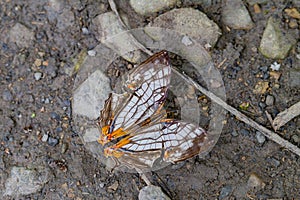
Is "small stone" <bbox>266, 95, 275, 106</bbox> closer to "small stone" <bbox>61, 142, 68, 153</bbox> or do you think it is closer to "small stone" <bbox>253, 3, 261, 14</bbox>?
"small stone" <bbox>253, 3, 261, 14</bbox>

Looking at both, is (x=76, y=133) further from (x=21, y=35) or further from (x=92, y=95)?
(x=21, y=35)

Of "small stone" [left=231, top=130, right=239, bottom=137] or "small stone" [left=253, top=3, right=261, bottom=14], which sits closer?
"small stone" [left=231, top=130, right=239, bottom=137]

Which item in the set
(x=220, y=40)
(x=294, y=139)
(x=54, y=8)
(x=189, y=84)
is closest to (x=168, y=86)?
(x=189, y=84)

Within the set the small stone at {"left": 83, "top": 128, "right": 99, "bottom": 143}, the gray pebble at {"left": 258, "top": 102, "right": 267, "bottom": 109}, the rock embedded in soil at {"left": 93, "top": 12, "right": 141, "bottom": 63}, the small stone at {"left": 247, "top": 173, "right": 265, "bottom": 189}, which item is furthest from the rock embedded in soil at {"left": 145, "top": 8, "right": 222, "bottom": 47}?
the small stone at {"left": 247, "top": 173, "right": 265, "bottom": 189}

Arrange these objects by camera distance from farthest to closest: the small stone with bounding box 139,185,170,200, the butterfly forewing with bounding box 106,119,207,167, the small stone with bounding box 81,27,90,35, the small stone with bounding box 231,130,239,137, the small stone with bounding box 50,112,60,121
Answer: the small stone with bounding box 81,27,90,35
the small stone with bounding box 50,112,60,121
the small stone with bounding box 231,130,239,137
the small stone with bounding box 139,185,170,200
the butterfly forewing with bounding box 106,119,207,167

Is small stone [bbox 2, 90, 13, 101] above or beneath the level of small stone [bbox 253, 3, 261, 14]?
beneath

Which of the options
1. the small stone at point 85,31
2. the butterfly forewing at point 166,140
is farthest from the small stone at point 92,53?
the butterfly forewing at point 166,140

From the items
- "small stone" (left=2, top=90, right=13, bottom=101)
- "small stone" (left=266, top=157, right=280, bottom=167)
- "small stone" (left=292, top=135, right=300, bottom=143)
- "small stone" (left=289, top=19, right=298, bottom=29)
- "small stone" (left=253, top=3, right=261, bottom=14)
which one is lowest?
"small stone" (left=266, top=157, right=280, bottom=167)
